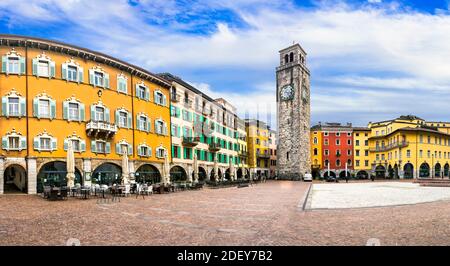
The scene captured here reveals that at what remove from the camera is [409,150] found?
209ft

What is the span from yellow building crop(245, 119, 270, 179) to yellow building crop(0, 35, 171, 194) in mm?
39464

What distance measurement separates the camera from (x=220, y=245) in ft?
25.4

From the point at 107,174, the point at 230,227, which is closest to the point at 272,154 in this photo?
the point at 107,174

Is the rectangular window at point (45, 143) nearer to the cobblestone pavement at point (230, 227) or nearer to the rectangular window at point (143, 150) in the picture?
the rectangular window at point (143, 150)

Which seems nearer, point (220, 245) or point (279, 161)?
point (220, 245)

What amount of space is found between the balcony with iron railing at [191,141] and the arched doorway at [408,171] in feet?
150

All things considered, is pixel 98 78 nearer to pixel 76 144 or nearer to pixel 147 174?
pixel 76 144

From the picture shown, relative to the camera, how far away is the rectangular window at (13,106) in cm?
2606

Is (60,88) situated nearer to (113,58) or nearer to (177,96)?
(113,58)

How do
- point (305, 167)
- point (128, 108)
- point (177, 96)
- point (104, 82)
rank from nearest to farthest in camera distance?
point (104, 82) < point (128, 108) < point (177, 96) < point (305, 167)

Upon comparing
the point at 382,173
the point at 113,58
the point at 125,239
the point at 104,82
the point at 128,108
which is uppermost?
the point at 113,58

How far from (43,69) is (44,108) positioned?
345cm
